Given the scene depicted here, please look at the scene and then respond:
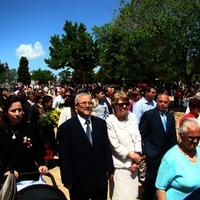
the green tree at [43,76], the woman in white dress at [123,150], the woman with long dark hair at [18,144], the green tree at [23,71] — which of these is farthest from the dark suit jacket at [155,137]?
the green tree at [23,71]

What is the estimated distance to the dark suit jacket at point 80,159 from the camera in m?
3.54

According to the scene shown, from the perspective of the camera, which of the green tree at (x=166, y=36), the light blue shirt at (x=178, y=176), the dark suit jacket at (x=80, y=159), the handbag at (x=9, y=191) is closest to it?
the handbag at (x=9, y=191)

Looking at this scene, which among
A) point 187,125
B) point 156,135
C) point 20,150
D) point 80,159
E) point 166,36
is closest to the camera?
point 187,125

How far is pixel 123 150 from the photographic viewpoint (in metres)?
4.21

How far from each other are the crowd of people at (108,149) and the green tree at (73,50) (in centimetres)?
3772

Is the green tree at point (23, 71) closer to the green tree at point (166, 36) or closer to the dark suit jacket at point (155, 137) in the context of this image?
the green tree at point (166, 36)

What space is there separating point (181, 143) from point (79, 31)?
4292 cm

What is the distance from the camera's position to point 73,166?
359 cm

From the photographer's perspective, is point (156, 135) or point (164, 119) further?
point (164, 119)

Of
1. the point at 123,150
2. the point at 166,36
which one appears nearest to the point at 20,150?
the point at 123,150

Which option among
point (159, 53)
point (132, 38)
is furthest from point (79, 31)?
point (159, 53)

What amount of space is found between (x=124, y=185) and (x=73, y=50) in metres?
39.0

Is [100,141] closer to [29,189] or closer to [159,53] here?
[29,189]

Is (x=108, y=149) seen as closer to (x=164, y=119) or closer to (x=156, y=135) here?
(x=156, y=135)
